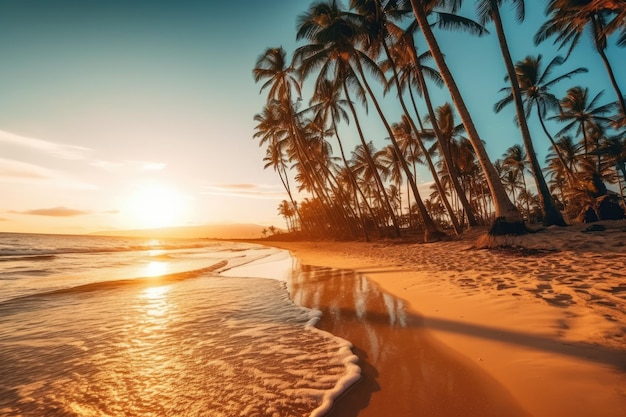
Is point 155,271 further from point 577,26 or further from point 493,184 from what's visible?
point 577,26

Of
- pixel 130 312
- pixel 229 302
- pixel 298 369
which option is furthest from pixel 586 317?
pixel 130 312

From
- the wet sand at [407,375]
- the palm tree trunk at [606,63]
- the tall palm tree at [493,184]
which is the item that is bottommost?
the wet sand at [407,375]

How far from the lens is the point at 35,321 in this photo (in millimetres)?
4961

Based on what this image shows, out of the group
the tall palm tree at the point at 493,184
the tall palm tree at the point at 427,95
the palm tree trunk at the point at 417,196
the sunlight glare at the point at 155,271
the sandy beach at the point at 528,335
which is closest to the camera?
the sandy beach at the point at 528,335

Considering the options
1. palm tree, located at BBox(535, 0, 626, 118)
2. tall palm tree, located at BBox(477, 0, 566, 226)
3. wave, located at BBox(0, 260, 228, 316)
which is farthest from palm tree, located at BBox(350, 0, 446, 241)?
wave, located at BBox(0, 260, 228, 316)

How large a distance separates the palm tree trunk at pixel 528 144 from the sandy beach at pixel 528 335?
17.5ft

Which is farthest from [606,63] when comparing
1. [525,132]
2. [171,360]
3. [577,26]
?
[171,360]

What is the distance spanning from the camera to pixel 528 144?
11.6 meters

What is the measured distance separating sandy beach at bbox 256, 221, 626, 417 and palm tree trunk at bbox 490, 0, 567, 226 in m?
5.34

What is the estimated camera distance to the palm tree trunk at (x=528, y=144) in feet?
36.1

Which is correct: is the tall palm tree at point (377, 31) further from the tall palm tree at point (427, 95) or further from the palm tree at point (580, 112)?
the palm tree at point (580, 112)

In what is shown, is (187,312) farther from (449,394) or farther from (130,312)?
(449,394)

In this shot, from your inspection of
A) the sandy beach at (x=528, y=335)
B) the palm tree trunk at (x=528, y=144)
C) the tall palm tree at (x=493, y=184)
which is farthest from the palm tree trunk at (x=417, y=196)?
the sandy beach at (x=528, y=335)

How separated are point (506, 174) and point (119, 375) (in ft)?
181
